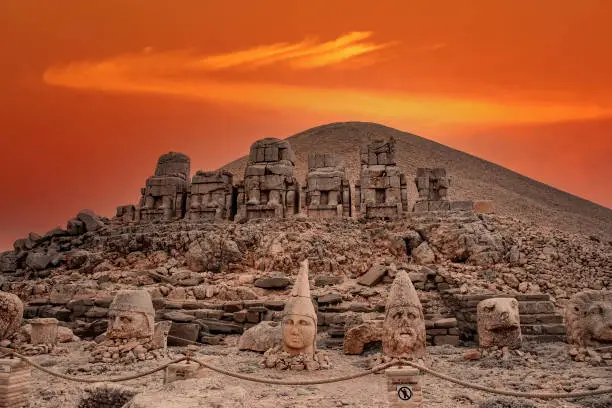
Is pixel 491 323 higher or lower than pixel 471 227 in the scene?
lower

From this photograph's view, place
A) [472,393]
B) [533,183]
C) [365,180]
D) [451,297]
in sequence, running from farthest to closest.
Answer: [533,183]
[365,180]
[451,297]
[472,393]

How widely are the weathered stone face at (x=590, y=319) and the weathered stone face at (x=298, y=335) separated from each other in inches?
184

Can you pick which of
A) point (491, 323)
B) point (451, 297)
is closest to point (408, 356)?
point (491, 323)

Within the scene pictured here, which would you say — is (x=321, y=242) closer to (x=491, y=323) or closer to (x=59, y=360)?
(x=491, y=323)

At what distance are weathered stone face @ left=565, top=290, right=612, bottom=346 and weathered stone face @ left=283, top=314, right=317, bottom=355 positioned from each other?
467cm

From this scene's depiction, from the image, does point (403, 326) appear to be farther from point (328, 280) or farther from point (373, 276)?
point (328, 280)

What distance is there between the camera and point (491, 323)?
9.59 meters

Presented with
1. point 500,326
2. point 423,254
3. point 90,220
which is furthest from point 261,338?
point 90,220

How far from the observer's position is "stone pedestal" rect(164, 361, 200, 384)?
264 inches

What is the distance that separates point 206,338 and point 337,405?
17.5 ft

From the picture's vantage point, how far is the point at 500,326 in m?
9.52

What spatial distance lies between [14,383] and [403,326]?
595cm

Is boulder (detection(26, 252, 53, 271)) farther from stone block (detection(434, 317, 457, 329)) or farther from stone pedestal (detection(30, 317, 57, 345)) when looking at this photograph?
stone block (detection(434, 317, 457, 329))

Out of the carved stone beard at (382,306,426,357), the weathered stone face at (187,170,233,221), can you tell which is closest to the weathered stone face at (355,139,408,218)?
the weathered stone face at (187,170,233,221)
